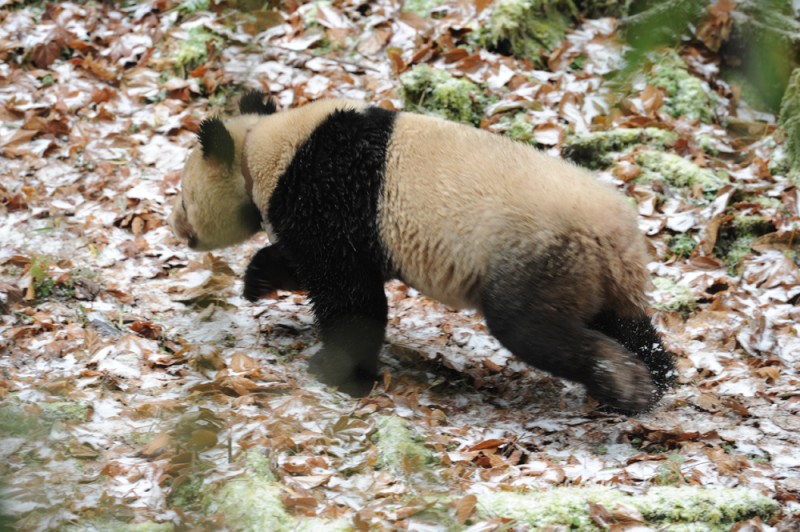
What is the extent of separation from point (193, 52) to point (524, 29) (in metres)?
3.57

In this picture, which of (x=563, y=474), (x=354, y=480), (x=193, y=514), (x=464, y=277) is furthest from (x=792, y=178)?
(x=193, y=514)

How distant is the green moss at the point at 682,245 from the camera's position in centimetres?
633

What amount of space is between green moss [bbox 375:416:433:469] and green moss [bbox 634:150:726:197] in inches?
149

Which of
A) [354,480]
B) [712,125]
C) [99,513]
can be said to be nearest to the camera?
[99,513]

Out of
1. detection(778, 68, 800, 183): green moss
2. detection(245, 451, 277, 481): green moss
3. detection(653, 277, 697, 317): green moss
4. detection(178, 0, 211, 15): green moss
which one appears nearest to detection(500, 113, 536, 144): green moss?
detection(653, 277, 697, 317): green moss

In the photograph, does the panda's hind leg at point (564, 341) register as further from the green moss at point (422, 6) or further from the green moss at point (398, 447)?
the green moss at point (422, 6)

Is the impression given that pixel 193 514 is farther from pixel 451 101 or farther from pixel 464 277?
pixel 451 101

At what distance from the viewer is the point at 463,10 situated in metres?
8.34

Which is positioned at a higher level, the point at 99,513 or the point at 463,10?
the point at 463,10

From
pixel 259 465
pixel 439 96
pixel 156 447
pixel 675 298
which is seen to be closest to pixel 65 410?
pixel 156 447

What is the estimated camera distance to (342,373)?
Answer: 510cm

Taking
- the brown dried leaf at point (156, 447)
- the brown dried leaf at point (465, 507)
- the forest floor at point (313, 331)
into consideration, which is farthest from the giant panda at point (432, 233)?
the brown dried leaf at point (156, 447)

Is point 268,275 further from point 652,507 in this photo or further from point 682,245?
point 682,245

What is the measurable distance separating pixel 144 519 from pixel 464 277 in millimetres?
2332
